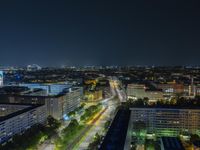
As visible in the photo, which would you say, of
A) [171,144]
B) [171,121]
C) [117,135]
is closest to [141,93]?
[171,121]

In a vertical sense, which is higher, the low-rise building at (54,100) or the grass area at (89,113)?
the low-rise building at (54,100)

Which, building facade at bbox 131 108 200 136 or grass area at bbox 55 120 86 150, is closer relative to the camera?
grass area at bbox 55 120 86 150

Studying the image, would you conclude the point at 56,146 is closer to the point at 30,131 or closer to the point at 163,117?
the point at 30,131

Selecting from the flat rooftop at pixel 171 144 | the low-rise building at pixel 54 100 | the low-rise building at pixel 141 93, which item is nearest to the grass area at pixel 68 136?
the low-rise building at pixel 54 100

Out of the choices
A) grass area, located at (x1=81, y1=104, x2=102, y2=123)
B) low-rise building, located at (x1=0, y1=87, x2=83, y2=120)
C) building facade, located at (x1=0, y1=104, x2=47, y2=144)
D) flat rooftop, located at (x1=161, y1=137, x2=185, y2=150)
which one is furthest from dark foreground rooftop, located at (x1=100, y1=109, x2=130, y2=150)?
low-rise building, located at (x1=0, y1=87, x2=83, y2=120)

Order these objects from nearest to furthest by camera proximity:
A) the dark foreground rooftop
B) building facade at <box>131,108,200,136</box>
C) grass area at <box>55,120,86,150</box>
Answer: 1. the dark foreground rooftop
2. grass area at <box>55,120,86,150</box>
3. building facade at <box>131,108,200,136</box>

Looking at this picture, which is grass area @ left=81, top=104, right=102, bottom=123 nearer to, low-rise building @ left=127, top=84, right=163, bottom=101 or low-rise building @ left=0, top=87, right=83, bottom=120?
low-rise building @ left=0, top=87, right=83, bottom=120

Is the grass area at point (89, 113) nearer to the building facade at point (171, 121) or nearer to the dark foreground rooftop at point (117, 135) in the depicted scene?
the building facade at point (171, 121)

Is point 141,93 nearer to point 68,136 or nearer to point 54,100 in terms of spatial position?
point 54,100
